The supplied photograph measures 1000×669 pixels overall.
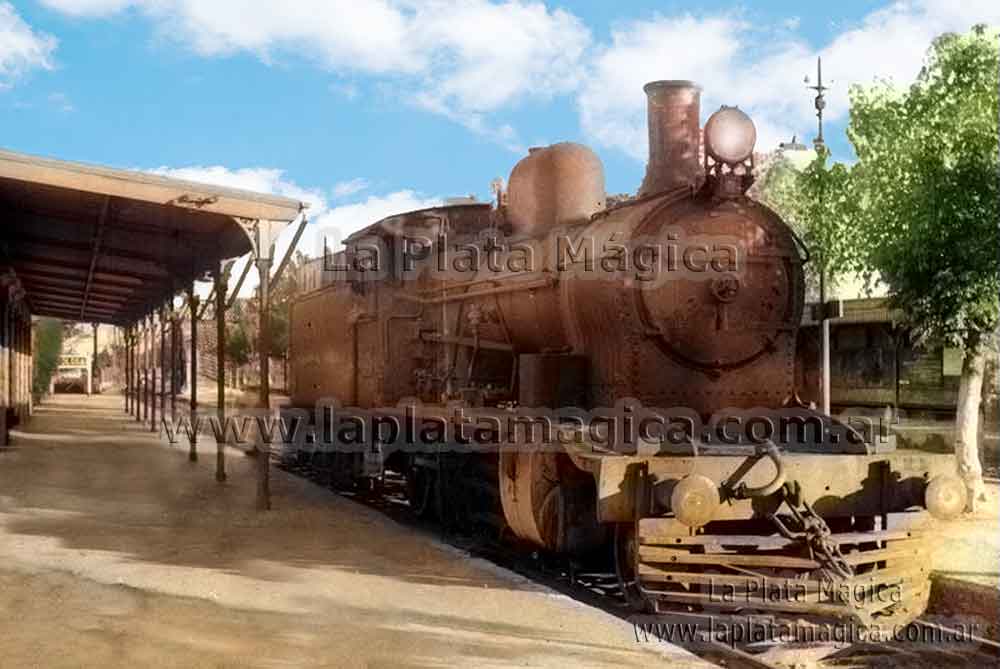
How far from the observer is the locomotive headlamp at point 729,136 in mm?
7871

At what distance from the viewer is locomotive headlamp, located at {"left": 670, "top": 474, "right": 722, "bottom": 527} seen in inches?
252

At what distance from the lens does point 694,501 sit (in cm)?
643

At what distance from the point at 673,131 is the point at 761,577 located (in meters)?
3.99

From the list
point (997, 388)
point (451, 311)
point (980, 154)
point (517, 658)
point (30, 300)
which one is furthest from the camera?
point (30, 300)

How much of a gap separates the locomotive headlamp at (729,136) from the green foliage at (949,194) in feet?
23.7

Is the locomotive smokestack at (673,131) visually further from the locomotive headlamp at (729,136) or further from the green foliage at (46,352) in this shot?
the green foliage at (46,352)

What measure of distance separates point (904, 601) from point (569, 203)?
4.79 metres

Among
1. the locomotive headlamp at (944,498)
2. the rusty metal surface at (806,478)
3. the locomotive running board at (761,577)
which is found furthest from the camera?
the locomotive headlamp at (944,498)

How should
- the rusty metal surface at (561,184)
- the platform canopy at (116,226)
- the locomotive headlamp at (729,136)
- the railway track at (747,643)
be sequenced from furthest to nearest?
1. the platform canopy at (116,226)
2. the rusty metal surface at (561,184)
3. the locomotive headlamp at (729,136)
4. the railway track at (747,643)

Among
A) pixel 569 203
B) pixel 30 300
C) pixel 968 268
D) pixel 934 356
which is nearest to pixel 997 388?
pixel 934 356

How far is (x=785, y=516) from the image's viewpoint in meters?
7.09

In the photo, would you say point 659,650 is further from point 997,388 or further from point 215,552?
point 997,388

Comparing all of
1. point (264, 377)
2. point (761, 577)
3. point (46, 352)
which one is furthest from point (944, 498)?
point (46, 352)

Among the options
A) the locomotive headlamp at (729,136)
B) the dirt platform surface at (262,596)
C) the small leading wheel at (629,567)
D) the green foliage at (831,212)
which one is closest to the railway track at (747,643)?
the small leading wheel at (629,567)
